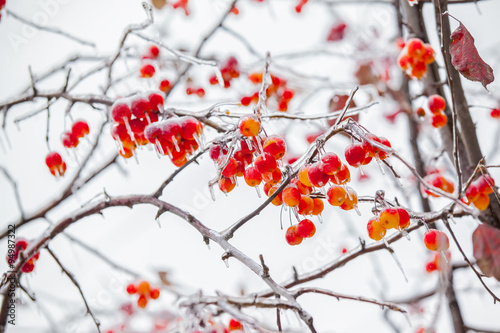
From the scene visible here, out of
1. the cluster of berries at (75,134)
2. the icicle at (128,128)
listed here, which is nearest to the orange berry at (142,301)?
the cluster of berries at (75,134)

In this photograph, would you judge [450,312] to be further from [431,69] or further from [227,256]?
[227,256]

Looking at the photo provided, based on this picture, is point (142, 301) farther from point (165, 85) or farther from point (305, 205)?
point (305, 205)

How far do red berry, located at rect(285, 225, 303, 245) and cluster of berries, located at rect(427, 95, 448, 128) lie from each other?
3.75ft

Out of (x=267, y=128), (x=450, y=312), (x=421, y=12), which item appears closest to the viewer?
(x=267, y=128)

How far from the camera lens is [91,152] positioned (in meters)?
2.51

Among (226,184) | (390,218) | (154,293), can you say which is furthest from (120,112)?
(154,293)

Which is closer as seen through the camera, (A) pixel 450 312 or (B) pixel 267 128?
(B) pixel 267 128

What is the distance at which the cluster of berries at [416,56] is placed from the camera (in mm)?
2088

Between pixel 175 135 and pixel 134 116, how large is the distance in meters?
0.23

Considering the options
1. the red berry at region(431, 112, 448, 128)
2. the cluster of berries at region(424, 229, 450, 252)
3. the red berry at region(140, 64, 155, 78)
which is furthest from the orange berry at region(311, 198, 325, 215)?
the red berry at region(140, 64, 155, 78)

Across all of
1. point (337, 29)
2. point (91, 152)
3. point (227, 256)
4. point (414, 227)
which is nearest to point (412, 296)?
point (414, 227)

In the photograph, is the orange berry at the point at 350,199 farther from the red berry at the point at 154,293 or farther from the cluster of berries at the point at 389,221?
the red berry at the point at 154,293

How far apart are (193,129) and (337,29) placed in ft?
13.0

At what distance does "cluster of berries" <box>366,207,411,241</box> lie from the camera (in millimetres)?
1273
